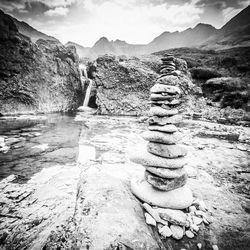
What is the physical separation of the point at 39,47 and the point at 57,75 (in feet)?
12.6

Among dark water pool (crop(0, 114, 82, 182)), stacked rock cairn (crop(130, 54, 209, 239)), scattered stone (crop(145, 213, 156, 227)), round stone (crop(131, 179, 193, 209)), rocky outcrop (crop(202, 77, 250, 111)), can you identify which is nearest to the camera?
scattered stone (crop(145, 213, 156, 227))

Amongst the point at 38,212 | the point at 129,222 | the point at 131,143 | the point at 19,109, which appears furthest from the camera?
the point at 19,109

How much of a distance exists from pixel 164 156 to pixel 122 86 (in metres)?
15.9

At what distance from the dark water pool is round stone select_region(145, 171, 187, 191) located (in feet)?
11.8

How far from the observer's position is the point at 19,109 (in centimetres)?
1530

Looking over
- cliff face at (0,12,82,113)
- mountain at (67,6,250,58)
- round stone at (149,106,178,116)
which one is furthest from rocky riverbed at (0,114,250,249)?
mountain at (67,6,250,58)

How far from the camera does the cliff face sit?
14.9 metres

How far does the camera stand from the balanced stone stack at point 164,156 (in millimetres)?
3562

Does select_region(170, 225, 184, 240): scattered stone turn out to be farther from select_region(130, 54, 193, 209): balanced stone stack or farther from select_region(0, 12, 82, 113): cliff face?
select_region(0, 12, 82, 113): cliff face

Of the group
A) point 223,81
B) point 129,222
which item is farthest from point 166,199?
point 223,81

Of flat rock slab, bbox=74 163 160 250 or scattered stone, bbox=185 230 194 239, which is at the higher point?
flat rock slab, bbox=74 163 160 250

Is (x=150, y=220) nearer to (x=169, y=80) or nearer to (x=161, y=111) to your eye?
(x=161, y=111)

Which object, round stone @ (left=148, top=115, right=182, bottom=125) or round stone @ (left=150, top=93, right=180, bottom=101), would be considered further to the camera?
round stone @ (left=148, top=115, right=182, bottom=125)

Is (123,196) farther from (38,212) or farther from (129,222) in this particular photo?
(38,212)
